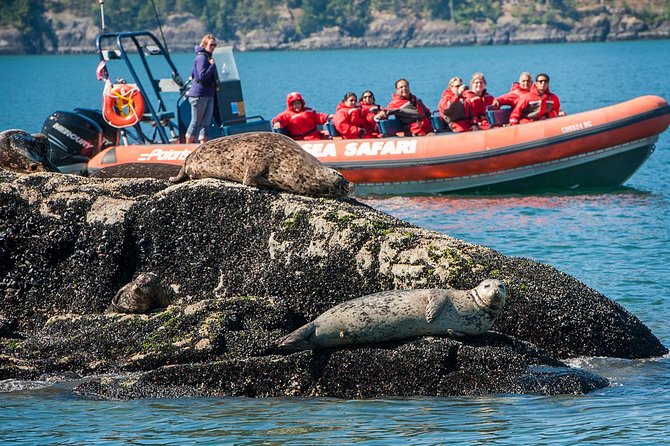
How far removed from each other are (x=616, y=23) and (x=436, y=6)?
17.0 m

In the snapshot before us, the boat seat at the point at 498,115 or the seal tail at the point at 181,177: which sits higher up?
the seal tail at the point at 181,177

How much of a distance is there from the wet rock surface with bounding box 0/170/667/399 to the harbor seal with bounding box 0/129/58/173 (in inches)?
27.9

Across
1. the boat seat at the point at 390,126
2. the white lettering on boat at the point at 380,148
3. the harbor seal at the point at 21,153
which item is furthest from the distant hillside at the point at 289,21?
the harbor seal at the point at 21,153

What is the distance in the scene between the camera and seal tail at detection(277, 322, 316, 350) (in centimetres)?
790

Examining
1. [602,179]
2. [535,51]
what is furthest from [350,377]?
[535,51]

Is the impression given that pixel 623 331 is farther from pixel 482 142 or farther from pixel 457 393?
pixel 482 142

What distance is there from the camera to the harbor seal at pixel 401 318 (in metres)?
7.93

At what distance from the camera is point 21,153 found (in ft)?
33.3

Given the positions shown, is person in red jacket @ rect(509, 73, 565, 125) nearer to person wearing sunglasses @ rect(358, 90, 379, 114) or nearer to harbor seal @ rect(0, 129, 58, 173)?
person wearing sunglasses @ rect(358, 90, 379, 114)

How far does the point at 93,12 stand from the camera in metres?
117

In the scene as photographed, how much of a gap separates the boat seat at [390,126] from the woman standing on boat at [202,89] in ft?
8.58

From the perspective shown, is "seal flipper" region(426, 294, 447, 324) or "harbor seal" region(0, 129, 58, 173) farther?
"harbor seal" region(0, 129, 58, 173)

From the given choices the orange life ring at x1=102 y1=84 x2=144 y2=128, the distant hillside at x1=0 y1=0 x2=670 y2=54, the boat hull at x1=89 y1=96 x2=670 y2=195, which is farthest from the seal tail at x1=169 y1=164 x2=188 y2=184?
the distant hillside at x1=0 y1=0 x2=670 y2=54

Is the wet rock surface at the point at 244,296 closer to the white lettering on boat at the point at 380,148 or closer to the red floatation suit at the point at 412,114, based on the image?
the white lettering on boat at the point at 380,148
